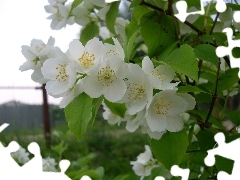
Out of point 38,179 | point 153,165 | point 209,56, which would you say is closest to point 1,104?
point 153,165

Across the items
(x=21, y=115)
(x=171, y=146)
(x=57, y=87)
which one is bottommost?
(x=21, y=115)

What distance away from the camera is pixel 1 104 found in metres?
2.71

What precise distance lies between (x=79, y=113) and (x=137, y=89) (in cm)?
8

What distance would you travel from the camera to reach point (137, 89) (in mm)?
530

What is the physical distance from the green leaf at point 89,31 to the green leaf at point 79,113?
0.32m

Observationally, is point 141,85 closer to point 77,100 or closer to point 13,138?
point 77,100

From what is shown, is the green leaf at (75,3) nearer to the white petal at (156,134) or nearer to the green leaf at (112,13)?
the green leaf at (112,13)

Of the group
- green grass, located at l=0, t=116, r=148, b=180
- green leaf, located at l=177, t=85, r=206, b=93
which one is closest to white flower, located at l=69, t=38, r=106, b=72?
green leaf, located at l=177, t=85, r=206, b=93

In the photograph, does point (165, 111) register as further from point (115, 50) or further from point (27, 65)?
point (27, 65)

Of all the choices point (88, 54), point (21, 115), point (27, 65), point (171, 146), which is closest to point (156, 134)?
point (171, 146)

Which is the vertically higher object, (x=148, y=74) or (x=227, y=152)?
(x=148, y=74)

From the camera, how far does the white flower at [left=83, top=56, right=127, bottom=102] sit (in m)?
0.52

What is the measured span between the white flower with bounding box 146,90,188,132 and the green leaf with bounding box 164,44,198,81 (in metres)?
0.03

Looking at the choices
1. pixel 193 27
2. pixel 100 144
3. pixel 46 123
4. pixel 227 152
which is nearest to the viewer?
pixel 227 152
